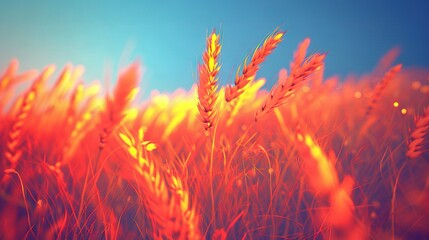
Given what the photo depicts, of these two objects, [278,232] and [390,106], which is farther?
[390,106]

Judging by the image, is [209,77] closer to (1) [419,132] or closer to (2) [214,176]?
(2) [214,176]

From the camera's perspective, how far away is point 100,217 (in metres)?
0.63

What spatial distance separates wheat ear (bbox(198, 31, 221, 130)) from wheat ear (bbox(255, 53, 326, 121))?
0.13 meters

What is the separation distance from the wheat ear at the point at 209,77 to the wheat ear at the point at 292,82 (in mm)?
131

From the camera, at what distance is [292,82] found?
0.61 m

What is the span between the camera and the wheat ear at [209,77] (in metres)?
0.59

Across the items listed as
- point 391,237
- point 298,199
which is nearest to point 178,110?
point 298,199

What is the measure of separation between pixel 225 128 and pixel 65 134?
1.54 feet

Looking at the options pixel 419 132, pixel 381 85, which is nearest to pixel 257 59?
pixel 419 132

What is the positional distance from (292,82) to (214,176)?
0.30m

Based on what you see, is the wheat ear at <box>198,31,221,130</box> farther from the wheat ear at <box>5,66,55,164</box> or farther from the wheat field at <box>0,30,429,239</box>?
the wheat ear at <box>5,66,55,164</box>

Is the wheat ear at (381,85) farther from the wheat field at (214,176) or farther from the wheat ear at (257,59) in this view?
the wheat ear at (257,59)

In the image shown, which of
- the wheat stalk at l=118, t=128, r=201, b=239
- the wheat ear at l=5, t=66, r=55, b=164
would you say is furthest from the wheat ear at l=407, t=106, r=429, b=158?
the wheat ear at l=5, t=66, r=55, b=164

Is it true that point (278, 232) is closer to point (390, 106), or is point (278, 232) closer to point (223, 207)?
point (223, 207)
